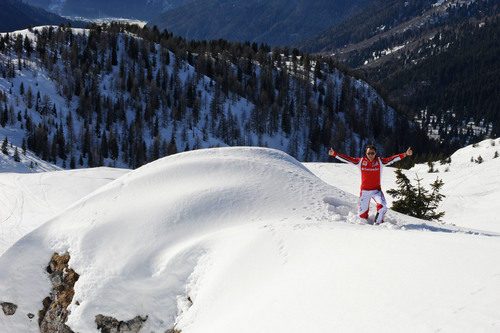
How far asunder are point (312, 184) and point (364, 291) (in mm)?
7415

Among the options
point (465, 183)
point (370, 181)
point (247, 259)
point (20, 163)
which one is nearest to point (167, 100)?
point (20, 163)

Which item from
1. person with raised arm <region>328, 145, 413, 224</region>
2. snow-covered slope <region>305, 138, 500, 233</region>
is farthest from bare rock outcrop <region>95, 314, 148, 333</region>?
snow-covered slope <region>305, 138, 500, 233</region>

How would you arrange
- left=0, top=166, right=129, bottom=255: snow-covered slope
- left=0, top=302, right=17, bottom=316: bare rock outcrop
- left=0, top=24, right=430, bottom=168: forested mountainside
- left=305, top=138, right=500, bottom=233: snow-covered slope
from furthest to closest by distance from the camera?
left=0, top=24, right=430, bottom=168: forested mountainside, left=305, top=138, right=500, bottom=233: snow-covered slope, left=0, top=166, right=129, bottom=255: snow-covered slope, left=0, top=302, right=17, bottom=316: bare rock outcrop

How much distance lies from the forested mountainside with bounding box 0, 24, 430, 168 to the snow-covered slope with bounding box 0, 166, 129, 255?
5025 cm

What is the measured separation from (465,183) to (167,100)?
89.3m

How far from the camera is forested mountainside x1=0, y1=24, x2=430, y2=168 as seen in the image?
84.9 m

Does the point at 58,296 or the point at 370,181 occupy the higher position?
the point at 370,181

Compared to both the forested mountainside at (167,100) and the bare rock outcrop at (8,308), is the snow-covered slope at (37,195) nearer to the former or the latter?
the bare rock outcrop at (8,308)

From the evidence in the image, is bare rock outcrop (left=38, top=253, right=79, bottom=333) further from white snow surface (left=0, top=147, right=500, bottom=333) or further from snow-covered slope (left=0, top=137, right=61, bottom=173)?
snow-covered slope (left=0, top=137, right=61, bottom=173)

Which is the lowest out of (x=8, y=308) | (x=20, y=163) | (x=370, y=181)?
(x=8, y=308)

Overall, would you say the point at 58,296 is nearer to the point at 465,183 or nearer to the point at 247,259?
the point at 247,259

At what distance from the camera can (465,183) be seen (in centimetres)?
3173

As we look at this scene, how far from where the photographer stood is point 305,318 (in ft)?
19.1

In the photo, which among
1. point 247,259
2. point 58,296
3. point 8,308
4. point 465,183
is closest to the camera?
point 247,259
